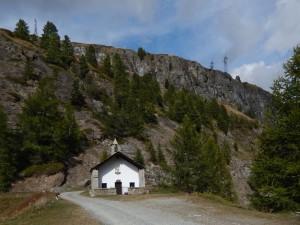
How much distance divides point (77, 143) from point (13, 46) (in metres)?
41.6

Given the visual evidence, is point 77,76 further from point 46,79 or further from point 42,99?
point 42,99

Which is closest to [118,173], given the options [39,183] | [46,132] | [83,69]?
[39,183]

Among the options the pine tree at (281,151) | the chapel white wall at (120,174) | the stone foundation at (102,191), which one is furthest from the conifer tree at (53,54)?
the pine tree at (281,151)

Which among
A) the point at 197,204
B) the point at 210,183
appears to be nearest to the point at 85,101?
the point at 210,183

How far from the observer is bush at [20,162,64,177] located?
65375 millimetres

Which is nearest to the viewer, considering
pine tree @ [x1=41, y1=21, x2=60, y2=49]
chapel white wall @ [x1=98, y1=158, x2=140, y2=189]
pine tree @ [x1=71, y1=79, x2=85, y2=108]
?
chapel white wall @ [x1=98, y1=158, x2=140, y2=189]

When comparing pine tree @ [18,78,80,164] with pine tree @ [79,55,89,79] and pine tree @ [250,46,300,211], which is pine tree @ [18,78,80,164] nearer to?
pine tree @ [79,55,89,79]

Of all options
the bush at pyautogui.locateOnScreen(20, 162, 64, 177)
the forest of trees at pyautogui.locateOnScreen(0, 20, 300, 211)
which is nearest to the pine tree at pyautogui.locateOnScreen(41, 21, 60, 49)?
the forest of trees at pyautogui.locateOnScreen(0, 20, 300, 211)

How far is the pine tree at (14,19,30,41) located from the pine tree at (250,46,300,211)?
111 meters

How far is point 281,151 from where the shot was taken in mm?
24906

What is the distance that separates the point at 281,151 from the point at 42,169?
48996mm

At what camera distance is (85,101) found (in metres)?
97.8

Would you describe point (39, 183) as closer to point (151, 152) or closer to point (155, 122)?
point (151, 152)

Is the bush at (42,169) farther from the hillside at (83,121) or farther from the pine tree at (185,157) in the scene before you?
the pine tree at (185,157)
